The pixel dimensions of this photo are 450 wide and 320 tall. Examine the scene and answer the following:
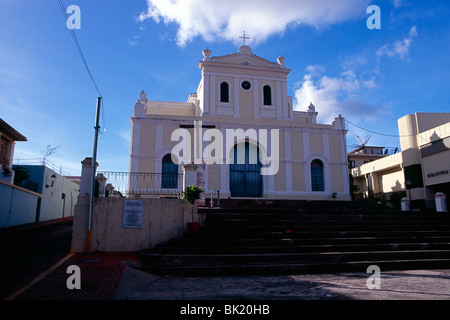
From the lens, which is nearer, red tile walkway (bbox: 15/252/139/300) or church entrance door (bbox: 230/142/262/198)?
red tile walkway (bbox: 15/252/139/300)

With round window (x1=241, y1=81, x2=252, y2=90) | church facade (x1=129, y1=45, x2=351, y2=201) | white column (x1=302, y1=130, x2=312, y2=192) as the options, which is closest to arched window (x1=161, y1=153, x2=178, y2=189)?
church facade (x1=129, y1=45, x2=351, y2=201)

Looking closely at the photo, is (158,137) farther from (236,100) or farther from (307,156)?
(307,156)

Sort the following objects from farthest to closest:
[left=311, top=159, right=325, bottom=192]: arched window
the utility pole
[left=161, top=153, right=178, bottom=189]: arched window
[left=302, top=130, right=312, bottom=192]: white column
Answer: [left=311, top=159, right=325, bottom=192]: arched window
[left=302, top=130, right=312, bottom=192]: white column
[left=161, top=153, right=178, bottom=189]: arched window
the utility pole

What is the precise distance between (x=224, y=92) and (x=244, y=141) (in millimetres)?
3850

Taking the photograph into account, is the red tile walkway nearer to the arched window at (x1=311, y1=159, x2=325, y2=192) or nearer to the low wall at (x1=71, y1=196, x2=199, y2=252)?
the low wall at (x1=71, y1=196, x2=199, y2=252)

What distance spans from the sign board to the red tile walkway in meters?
1.30

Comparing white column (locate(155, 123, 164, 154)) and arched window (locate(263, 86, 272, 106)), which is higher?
arched window (locate(263, 86, 272, 106))

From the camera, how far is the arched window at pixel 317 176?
811 inches

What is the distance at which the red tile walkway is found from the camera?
221 inches

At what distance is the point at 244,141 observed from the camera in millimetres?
20375

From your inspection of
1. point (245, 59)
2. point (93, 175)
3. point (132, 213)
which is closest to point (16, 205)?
point (93, 175)

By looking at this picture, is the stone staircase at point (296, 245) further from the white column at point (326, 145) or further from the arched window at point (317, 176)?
the white column at point (326, 145)
